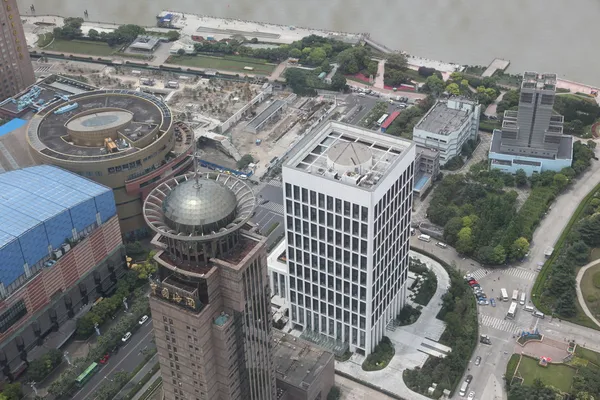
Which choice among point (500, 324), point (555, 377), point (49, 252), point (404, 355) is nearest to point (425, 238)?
point (500, 324)

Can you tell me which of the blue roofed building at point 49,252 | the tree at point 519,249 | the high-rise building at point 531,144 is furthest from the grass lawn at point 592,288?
the blue roofed building at point 49,252

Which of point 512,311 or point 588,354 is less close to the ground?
point 512,311

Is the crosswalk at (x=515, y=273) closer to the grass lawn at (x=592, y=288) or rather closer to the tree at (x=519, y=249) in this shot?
the tree at (x=519, y=249)

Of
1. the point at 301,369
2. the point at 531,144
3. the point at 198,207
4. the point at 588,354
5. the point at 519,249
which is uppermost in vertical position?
the point at 198,207

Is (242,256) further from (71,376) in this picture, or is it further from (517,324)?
(517,324)

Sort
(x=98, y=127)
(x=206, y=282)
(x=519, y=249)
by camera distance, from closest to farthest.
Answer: (x=206, y=282)
(x=519, y=249)
(x=98, y=127)

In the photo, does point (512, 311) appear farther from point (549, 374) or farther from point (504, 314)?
point (549, 374)

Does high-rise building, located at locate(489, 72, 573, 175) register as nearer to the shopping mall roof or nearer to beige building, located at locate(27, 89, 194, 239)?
beige building, located at locate(27, 89, 194, 239)

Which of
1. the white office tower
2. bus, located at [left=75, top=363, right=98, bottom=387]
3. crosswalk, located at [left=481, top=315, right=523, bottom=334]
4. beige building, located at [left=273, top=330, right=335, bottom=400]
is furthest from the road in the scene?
bus, located at [left=75, top=363, right=98, bottom=387]
